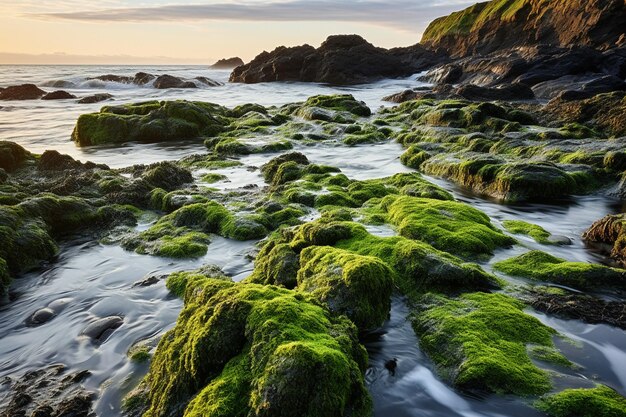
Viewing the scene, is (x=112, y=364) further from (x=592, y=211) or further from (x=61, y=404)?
(x=592, y=211)

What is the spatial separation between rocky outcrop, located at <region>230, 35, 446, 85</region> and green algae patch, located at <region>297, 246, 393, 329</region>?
6050cm

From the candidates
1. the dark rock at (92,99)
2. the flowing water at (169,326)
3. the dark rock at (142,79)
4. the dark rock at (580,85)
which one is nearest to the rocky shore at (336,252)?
the flowing water at (169,326)

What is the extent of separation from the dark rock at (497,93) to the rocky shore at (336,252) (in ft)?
23.3

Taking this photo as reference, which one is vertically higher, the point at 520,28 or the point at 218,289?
the point at 520,28

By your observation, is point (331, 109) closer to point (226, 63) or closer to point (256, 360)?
point (256, 360)

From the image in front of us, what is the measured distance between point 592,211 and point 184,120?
2111cm

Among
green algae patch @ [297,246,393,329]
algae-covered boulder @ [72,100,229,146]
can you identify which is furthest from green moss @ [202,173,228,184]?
green algae patch @ [297,246,393,329]

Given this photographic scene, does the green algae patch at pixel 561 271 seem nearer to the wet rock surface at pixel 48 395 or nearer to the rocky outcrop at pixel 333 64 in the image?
the wet rock surface at pixel 48 395

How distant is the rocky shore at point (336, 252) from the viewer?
4797 mm

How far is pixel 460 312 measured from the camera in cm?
641

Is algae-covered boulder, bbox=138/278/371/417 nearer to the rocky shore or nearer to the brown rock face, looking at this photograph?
the rocky shore

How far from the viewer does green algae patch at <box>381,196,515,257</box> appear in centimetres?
895

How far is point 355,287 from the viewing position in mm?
6324

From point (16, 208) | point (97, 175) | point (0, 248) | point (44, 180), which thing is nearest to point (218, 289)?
point (0, 248)
